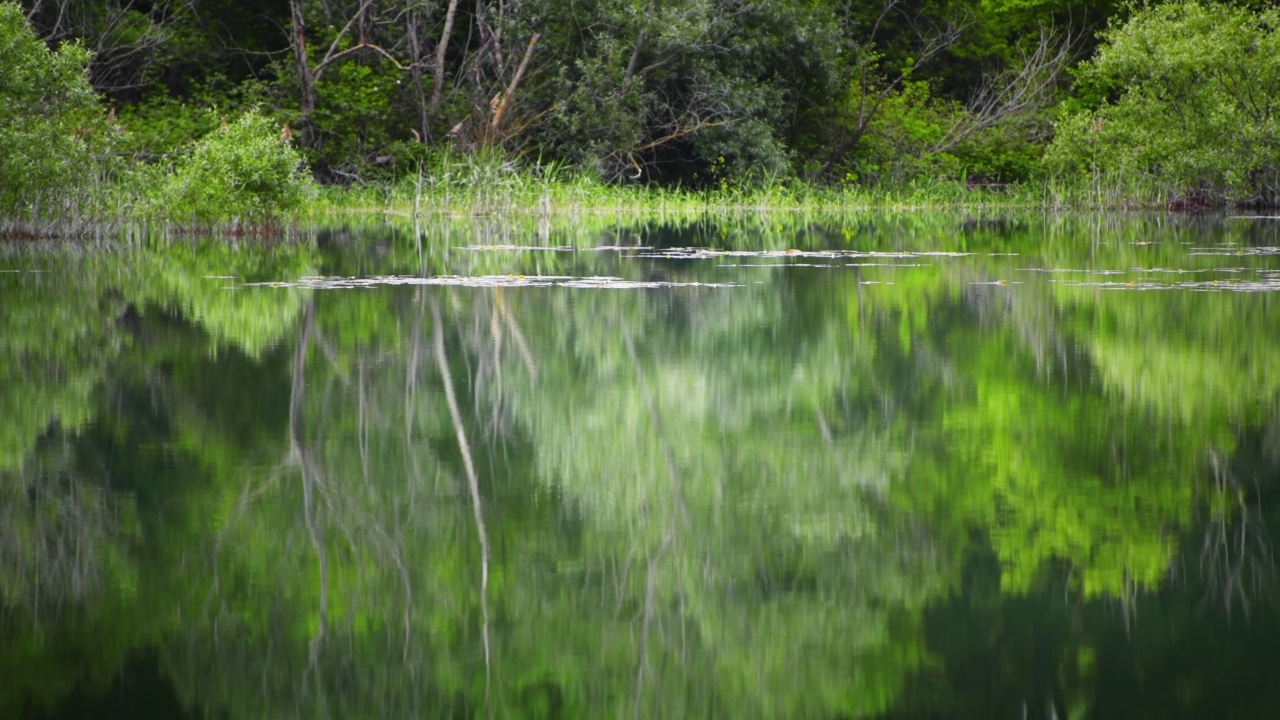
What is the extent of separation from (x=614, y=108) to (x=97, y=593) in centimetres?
2751

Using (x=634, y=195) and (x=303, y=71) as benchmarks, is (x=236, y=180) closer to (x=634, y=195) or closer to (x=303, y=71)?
(x=303, y=71)

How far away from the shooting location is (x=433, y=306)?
10336 millimetres

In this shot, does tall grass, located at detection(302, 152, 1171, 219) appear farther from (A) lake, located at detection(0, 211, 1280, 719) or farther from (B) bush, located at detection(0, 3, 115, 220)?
(A) lake, located at detection(0, 211, 1280, 719)

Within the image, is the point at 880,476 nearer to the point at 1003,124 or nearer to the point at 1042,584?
the point at 1042,584

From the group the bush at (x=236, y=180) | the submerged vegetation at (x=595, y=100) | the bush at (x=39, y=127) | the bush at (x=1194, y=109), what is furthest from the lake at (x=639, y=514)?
the bush at (x=1194, y=109)

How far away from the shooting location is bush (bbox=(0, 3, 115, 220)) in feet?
56.7

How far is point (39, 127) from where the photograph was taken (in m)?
17.7

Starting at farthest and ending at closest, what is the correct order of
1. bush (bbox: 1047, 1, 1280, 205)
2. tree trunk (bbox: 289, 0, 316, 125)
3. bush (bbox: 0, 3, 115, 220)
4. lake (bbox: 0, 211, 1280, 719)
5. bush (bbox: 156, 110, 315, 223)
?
tree trunk (bbox: 289, 0, 316, 125), bush (bbox: 1047, 1, 1280, 205), bush (bbox: 156, 110, 315, 223), bush (bbox: 0, 3, 115, 220), lake (bbox: 0, 211, 1280, 719)

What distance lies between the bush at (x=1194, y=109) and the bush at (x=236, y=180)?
57.5 ft

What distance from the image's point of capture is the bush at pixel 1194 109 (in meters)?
29.3

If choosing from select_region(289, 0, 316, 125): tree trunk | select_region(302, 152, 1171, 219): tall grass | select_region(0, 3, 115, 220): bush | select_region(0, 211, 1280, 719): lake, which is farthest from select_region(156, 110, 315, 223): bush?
select_region(289, 0, 316, 125): tree trunk

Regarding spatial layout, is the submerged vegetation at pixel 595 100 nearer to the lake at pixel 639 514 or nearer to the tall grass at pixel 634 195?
the tall grass at pixel 634 195

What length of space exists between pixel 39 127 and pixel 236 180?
2353 mm

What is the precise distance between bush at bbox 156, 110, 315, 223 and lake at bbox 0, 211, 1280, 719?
9.35m
